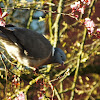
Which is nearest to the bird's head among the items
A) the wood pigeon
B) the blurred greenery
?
the wood pigeon

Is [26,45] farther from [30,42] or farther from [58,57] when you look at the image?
[58,57]

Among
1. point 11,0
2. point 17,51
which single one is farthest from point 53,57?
point 11,0

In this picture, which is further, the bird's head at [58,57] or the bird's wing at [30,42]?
the bird's head at [58,57]

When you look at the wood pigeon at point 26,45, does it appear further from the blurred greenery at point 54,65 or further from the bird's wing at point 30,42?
the blurred greenery at point 54,65

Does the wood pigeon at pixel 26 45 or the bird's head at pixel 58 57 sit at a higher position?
the wood pigeon at pixel 26 45

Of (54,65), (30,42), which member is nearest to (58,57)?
(30,42)

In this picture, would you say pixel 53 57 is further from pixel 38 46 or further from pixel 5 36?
pixel 5 36

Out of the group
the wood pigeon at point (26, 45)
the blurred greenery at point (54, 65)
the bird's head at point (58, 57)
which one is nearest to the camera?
the wood pigeon at point (26, 45)

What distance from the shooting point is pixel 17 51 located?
200 cm

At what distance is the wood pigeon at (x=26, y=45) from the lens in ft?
6.15

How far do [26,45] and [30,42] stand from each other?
0.04 meters

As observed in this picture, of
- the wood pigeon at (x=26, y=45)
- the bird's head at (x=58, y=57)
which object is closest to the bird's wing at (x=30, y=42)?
the wood pigeon at (x=26, y=45)

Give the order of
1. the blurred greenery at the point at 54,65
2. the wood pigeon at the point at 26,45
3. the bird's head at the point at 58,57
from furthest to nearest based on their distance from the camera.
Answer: the blurred greenery at the point at 54,65 < the bird's head at the point at 58,57 < the wood pigeon at the point at 26,45

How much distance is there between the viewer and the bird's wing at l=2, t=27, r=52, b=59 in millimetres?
1893
